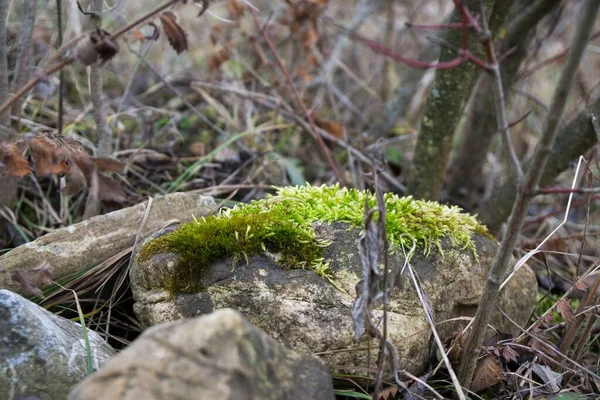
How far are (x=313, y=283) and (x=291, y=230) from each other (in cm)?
25

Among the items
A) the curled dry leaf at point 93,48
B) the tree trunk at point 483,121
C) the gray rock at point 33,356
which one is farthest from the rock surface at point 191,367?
the tree trunk at point 483,121

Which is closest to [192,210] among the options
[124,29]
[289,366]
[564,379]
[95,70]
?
[95,70]

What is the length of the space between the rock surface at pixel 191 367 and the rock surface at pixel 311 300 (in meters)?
0.66

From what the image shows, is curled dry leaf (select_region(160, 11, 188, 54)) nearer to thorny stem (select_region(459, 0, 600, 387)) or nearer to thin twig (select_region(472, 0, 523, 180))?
thin twig (select_region(472, 0, 523, 180))

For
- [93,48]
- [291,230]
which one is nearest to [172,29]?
[93,48]

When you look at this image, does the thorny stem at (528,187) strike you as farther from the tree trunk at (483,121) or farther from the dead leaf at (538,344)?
the tree trunk at (483,121)

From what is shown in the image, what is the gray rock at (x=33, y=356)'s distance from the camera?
5.87 feet

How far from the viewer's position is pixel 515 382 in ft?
7.48

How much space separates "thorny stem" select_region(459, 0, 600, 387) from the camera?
1.55 m

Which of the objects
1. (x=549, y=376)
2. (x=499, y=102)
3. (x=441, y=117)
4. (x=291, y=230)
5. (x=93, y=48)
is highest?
(x=93, y=48)

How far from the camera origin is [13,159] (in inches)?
82.1

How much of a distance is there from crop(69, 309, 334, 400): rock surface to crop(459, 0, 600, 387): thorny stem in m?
0.86

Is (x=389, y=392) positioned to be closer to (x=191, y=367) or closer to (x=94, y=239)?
(x=191, y=367)

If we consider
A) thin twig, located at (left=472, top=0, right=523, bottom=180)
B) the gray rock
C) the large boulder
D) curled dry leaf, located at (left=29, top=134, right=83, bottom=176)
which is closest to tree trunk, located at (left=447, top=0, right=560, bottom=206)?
the large boulder
